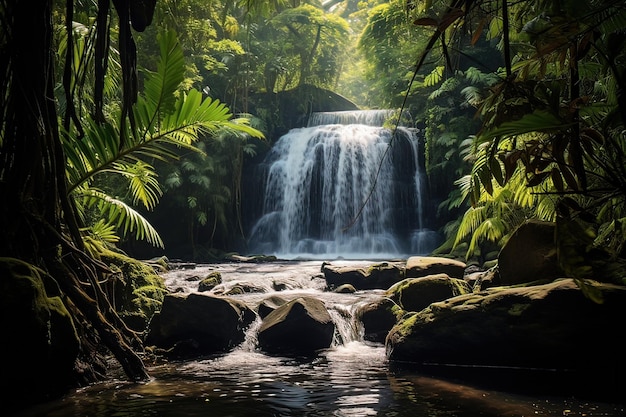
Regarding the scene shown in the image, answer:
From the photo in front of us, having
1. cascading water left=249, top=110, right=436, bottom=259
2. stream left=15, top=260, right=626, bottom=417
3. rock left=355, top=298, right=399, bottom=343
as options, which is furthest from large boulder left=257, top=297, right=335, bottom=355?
cascading water left=249, top=110, right=436, bottom=259

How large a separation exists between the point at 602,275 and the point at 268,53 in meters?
18.1

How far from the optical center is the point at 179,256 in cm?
1616

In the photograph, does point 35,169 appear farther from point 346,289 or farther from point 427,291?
point 346,289

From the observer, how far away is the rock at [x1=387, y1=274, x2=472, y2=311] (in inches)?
245

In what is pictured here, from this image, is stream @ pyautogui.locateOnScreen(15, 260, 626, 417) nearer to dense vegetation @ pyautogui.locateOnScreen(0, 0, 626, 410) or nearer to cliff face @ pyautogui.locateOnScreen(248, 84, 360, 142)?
dense vegetation @ pyautogui.locateOnScreen(0, 0, 626, 410)

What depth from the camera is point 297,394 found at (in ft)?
11.6

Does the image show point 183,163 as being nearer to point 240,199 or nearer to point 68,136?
point 240,199

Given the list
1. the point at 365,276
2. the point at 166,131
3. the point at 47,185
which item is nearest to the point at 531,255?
the point at 365,276

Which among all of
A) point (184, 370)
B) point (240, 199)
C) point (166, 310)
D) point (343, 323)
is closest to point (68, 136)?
point (184, 370)

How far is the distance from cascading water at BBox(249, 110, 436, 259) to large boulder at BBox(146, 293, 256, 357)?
31.0ft

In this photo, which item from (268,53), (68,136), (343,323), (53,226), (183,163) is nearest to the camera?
(53,226)

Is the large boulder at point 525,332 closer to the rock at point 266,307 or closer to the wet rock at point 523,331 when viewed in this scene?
the wet rock at point 523,331

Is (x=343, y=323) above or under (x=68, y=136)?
under

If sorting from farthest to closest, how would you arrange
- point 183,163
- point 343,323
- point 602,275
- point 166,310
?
point 183,163, point 343,323, point 166,310, point 602,275
